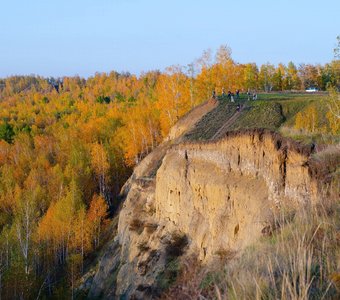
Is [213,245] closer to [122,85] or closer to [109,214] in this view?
[109,214]

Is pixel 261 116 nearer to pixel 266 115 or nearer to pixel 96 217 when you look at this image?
pixel 266 115

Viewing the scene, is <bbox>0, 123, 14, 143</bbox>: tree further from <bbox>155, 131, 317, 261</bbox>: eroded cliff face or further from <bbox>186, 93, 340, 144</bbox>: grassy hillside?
<bbox>155, 131, 317, 261</bbox>: eroded cliff face

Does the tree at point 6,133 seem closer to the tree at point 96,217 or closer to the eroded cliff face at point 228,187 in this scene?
the tree at point 96,217

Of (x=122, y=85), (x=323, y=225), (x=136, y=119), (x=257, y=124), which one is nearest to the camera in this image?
(x=323, y=225)

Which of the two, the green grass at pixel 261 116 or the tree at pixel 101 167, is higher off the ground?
the green grass at pixel 261 116

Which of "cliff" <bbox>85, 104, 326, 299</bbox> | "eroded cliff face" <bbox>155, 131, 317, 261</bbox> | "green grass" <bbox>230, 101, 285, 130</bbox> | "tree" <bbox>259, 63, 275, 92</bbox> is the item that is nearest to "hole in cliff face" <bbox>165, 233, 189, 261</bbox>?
"cliff" <bbox>85, 104, 326, 299</bbox>

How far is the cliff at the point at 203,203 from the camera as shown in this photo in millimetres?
16594

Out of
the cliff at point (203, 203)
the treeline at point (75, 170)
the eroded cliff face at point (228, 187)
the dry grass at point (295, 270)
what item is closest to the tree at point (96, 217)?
the treeline at point (75, 170)

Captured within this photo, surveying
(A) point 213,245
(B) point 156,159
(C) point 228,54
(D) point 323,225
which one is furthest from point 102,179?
(D) point 323,225

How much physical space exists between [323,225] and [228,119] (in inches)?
1428

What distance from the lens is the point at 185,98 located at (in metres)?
58.8

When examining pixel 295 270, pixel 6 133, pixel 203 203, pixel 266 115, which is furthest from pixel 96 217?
pixel 6 133

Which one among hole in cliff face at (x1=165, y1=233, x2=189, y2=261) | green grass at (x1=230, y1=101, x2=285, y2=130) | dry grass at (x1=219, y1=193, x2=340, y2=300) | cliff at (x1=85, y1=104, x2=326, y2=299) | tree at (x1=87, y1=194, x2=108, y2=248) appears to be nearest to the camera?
dry grass at (x1=219, y1=193, x2=340, y2=300)

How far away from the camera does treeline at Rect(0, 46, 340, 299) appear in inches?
1576
